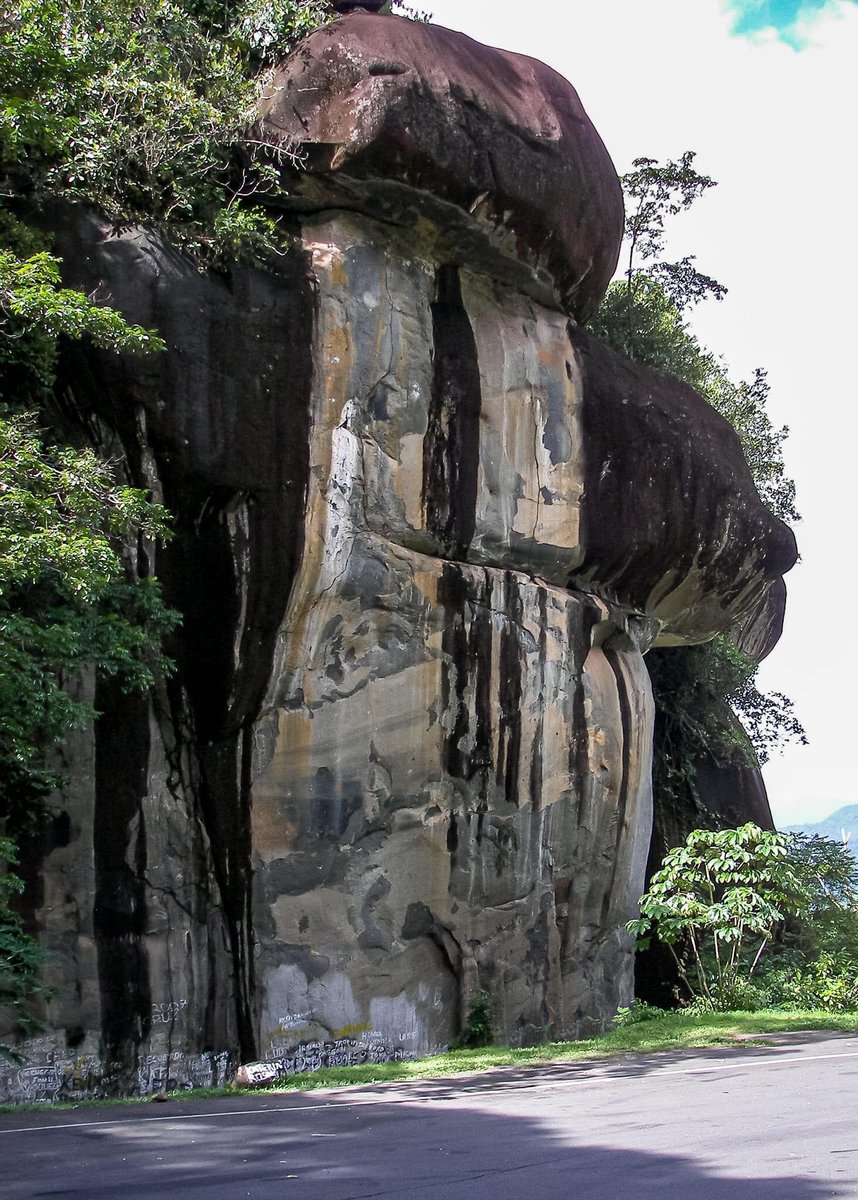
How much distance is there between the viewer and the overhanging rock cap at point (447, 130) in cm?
1147

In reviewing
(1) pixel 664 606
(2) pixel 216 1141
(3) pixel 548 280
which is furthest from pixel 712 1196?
(1) pixel 664 606

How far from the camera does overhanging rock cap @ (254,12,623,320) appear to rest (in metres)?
11.5

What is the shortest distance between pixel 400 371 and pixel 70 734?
4.57 m

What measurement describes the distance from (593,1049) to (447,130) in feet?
26.5

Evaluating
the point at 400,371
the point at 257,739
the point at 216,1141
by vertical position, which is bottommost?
the point at 216,1141

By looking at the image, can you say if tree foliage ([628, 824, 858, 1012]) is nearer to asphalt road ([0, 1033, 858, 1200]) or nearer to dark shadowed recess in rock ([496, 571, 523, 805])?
dark shadowed recess in rock ([496, 571, 523, 805])

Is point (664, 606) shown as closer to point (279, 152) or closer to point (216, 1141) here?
point (279, 152)

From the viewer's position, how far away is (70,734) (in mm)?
10648

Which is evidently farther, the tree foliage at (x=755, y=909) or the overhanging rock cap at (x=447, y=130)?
the overhanging rock cap at (x=447, y=130)

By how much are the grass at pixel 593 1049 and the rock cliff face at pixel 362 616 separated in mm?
1811

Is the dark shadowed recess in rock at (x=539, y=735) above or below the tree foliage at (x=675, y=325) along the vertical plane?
below

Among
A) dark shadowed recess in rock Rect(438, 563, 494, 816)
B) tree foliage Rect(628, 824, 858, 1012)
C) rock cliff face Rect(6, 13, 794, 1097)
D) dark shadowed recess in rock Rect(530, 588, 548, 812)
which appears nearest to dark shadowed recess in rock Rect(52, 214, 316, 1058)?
rock cliff face Rect(6, 13, 794, 1097)

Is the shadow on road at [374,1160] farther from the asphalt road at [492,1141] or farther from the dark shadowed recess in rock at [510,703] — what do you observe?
the dark shadowed recess in rock at [510,703]

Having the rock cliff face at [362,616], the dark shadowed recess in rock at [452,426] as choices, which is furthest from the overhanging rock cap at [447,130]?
the dark shadowed recess in rock at [452,426]
